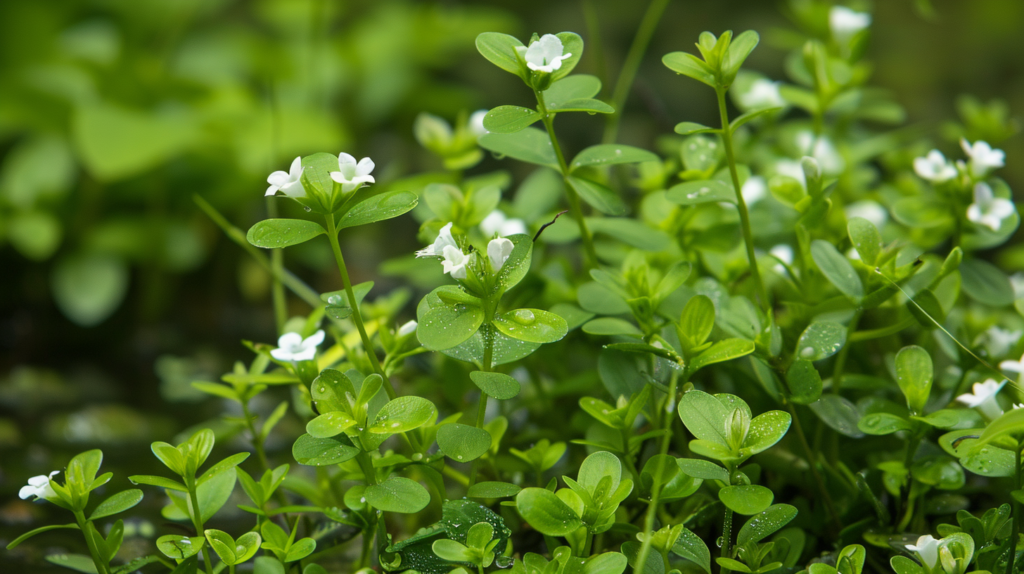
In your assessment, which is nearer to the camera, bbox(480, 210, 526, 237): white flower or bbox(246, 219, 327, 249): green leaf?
bbox(246, 219, 327, 249): green leaf

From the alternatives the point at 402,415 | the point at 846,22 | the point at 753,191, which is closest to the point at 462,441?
the point at 402,415

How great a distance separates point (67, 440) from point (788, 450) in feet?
3.59

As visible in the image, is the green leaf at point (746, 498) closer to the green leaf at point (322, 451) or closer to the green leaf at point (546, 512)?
the green leaf at point (546, 512)

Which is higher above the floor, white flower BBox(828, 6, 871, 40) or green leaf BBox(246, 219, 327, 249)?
white flower BBox(828, 6, 871, 40)

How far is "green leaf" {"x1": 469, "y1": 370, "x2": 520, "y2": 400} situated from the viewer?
0.55 m

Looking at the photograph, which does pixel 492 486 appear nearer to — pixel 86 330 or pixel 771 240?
pixel 771 240

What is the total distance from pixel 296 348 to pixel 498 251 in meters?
0.21

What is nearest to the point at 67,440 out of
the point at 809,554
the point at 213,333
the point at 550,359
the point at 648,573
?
the point at 213,333

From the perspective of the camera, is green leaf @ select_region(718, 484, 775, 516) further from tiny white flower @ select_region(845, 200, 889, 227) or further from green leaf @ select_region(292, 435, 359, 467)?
tiny white flower @ select_region(845, 200, 889, 227)

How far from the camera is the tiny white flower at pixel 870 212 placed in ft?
3.18

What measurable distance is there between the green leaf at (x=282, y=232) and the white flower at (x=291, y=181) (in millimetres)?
28

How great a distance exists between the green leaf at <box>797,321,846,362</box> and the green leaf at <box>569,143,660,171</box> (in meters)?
0.22

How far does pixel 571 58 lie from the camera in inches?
24.4

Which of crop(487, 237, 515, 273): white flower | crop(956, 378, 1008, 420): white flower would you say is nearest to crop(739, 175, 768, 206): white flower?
crop(956, 378, 1008, 420): white flower
